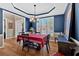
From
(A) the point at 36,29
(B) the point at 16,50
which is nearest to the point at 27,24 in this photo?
(A) the point at 36,29

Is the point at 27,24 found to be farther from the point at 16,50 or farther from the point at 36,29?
the point at 16,50

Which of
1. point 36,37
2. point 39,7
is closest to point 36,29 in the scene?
point 36,37

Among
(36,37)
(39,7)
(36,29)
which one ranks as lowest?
(36,37)

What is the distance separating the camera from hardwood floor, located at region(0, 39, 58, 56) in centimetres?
228

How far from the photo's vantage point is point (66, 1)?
2.27 m

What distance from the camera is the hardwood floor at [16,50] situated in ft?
7.47

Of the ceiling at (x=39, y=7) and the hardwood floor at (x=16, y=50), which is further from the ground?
the ceiling at (x=39, y=7)

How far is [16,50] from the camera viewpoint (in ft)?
7.57

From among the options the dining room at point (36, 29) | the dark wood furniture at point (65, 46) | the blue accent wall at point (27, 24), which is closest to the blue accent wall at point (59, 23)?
the dining room at point (36, 29)

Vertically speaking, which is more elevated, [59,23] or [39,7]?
[39,7]

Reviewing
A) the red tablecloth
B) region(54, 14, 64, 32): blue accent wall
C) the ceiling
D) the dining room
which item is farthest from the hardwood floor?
the ceiling

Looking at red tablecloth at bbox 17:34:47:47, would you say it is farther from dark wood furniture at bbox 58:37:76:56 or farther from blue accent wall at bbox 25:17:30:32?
dark wood furniture at bbox 58:37:76:56

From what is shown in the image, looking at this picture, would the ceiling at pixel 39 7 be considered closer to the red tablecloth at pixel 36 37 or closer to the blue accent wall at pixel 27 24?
the blue accent wall at pixel 27 24

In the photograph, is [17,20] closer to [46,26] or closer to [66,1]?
[46,26]
